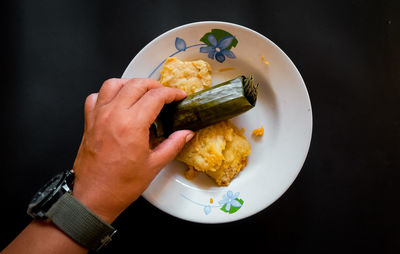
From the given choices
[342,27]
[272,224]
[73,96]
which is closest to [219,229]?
[272,224]

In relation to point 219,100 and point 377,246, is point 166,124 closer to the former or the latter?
point 219,100

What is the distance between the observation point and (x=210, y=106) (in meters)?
1.98

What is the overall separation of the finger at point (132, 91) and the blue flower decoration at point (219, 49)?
24.2 inches

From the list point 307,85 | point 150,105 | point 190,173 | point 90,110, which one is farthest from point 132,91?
point 307,85

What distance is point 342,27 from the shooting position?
8.31 feet

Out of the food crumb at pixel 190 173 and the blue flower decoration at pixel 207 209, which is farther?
the food crumb at pixel 190 173

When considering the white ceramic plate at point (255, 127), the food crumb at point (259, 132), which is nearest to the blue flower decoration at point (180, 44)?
the white ceramic plate at point (255, 127)

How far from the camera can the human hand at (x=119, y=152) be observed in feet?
5.40

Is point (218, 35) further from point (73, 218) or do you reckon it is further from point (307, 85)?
point (73, 218)

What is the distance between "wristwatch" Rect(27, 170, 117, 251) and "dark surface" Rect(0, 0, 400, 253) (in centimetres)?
70

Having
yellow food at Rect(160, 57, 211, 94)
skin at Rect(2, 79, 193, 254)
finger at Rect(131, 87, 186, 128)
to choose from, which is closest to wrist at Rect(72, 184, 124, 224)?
skin at Rect(2, 79, 193, 254)

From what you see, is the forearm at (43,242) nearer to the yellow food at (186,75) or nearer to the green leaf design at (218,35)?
the yellow food at (186,75)

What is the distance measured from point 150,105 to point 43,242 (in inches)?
40.1

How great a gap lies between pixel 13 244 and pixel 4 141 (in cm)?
111
